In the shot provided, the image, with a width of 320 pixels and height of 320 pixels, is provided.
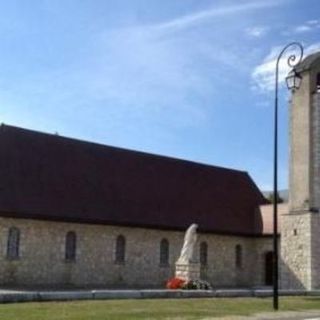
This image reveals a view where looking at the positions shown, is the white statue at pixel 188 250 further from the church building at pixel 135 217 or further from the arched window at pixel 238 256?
the arched window at pixel 238 256

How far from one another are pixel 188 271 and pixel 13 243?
8421 millimetres

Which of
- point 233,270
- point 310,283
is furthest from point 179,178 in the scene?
point 310,283

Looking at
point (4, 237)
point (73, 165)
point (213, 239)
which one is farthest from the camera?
point (213, 239)

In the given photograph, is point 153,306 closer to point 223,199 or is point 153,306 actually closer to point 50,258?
point 50,258

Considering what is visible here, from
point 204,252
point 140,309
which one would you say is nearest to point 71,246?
point 204,252

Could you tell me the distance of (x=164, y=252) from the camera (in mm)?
36594

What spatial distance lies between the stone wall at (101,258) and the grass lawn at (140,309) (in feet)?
36.4

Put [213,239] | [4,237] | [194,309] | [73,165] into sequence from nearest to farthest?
[194,309], [4,237], [73,165], [213,239]

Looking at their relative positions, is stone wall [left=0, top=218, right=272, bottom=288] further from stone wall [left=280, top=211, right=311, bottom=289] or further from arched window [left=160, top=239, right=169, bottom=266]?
stone wall [left=280, top=211, right=311, bottom=289]

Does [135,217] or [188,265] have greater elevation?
[135,217]

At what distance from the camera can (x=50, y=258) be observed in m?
31.7

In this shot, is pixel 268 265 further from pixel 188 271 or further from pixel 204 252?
pixel 188 271

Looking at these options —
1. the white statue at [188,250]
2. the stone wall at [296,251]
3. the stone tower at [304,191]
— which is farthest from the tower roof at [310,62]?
the white statue at [188,250]

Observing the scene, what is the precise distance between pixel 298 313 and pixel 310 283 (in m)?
16.0
